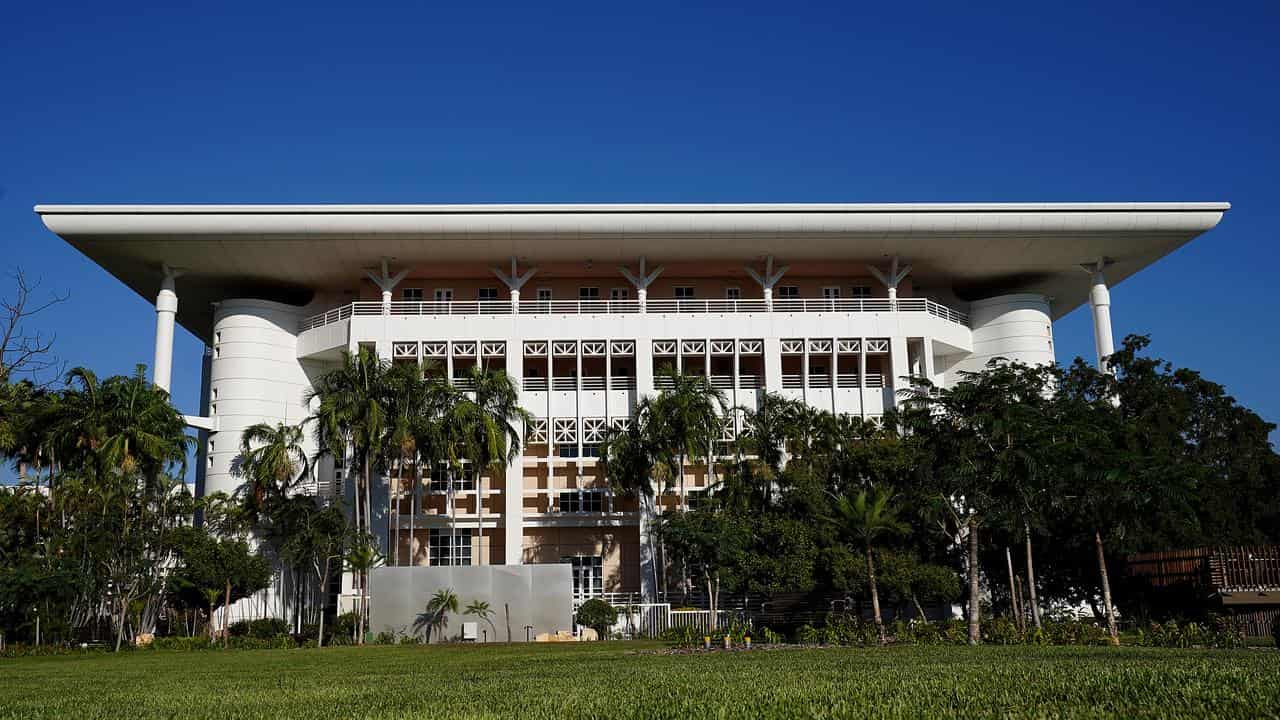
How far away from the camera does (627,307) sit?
50.4 meters

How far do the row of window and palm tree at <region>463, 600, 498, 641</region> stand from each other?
18450 mm

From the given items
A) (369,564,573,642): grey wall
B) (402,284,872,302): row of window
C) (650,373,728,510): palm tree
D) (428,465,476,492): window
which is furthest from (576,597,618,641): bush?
(402,284,872,302): row of window

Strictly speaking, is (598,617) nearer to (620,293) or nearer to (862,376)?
(862,376)

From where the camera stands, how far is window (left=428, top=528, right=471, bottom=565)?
46.9 meters

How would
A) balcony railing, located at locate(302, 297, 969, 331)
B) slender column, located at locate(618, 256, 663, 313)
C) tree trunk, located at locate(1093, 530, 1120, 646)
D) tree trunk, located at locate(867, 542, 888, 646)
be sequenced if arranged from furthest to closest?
balcony railing, located at locate(302, 297, 969, 331) → slender column, located at locate(618, 256, 663, 313) → tree trunk, located at locate(867, 542, 888, 646) → tree trunk, located at locate(1093, 530, 1120, 646)

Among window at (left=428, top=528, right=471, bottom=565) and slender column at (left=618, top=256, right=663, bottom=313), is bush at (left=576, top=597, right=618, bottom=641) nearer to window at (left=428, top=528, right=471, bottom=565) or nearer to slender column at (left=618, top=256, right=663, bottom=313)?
window at (left=428, top=528, right=471, bottom=565)

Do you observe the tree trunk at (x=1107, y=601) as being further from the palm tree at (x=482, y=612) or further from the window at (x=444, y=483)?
the window at (x=444, y=483)

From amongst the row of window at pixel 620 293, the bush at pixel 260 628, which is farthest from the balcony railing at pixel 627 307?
the bush at pixel 260 628

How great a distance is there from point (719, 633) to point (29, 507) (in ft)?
82.6

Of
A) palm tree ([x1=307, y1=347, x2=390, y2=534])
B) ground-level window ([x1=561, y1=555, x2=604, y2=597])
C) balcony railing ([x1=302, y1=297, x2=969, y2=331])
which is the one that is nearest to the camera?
palm tree ([x1=307, y1=347, x2=390, y2=534])

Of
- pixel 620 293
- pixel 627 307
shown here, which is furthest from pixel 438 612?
pixel 620 293

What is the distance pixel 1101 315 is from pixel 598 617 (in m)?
26.9

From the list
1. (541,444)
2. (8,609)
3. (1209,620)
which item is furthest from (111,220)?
(1209,620)

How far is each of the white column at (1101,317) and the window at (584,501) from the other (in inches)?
899
